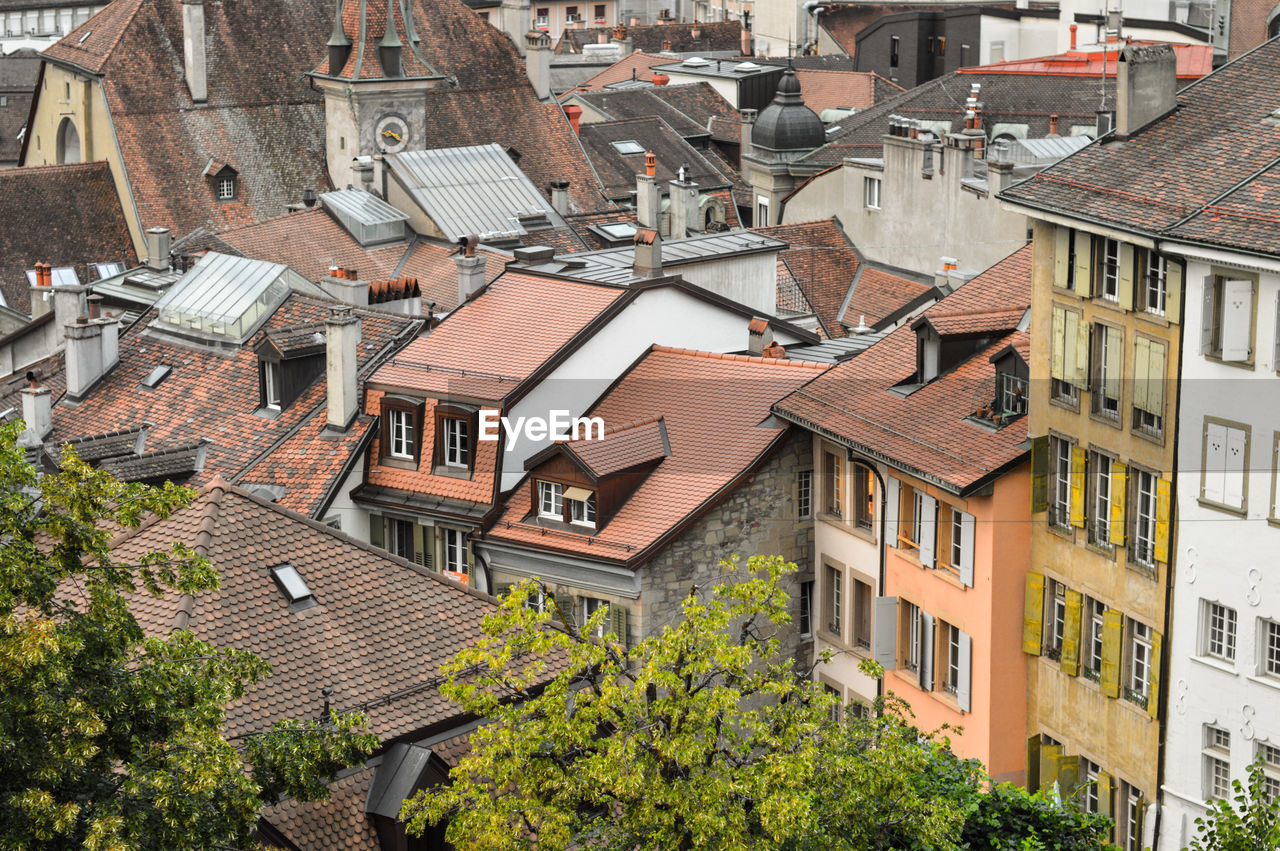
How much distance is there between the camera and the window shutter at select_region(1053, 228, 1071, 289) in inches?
1951

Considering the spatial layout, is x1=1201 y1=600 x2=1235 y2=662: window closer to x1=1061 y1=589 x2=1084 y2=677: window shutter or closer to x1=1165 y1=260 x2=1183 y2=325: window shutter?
x1=1061 y1=589 x2=1084 y2=677: window shutter

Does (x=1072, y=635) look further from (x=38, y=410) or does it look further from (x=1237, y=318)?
(x=38, y=410)

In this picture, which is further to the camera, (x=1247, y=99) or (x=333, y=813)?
(x=1247, y=99)

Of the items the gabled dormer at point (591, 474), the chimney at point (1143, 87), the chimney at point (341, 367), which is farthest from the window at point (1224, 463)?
the chimney at point (341, 367)

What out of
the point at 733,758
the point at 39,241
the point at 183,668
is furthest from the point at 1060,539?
the point at 39,241

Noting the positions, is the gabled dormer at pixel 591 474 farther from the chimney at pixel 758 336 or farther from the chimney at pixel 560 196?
the chimney at pixel 560 196

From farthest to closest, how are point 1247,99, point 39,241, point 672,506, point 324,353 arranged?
point 39,241 < point 324,353 < point 672,506 < point 1247,99

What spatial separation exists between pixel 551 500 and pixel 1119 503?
14.7 meters

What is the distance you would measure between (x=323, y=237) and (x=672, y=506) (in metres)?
29.7

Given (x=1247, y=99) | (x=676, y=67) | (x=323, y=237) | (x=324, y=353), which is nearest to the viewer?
(x=1247, y=99)

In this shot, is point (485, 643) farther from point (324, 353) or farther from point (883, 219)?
point (883, 219)

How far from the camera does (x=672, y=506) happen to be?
2173 inches

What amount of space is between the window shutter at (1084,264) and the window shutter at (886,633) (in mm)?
9202

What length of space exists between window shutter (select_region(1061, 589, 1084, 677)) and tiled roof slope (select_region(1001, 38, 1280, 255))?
8361 millimetres
